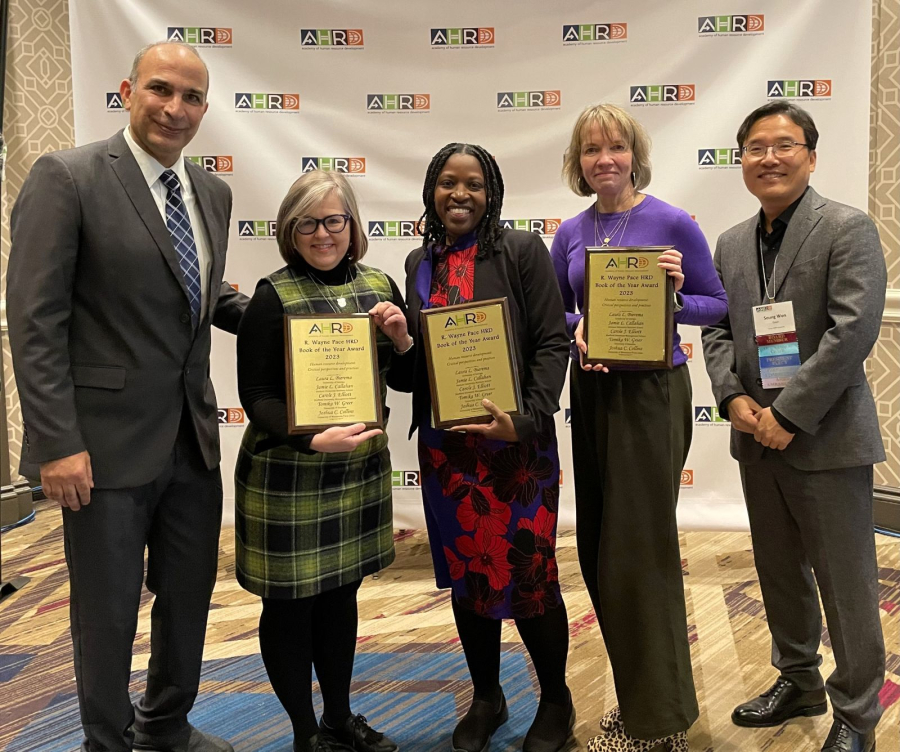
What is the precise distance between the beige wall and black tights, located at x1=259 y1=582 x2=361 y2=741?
3.37 m

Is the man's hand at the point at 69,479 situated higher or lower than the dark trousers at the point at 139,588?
higher

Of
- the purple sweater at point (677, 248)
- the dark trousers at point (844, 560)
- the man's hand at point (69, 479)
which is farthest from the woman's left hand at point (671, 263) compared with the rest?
the man's hand at point (69, 479)

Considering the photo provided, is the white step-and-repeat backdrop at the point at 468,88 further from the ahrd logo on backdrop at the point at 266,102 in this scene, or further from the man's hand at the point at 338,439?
the man's hand at the point at 338,439

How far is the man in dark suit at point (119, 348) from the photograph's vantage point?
1.88m

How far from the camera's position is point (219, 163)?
377cm

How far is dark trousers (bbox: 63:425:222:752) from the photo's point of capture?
6.59 ft

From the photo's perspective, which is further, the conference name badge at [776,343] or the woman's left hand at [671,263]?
the conference name badge at [776,343]

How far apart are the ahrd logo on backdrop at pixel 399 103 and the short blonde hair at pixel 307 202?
185 cm

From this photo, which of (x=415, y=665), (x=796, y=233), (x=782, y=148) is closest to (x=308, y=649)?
(x=415, y=665)

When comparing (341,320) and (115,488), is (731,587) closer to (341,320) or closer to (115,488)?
(341,320)

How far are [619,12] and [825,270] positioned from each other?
2.13 metres

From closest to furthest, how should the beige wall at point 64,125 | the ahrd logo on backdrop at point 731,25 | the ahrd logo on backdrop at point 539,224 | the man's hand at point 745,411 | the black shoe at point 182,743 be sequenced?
the man's hand at point 745,411 → the black shoe at point 182,743 → the ahrd logo on backdrop at point 731,25 → the ahrd logo on backdrop at point 539,224 → the beige wall at point 64,125

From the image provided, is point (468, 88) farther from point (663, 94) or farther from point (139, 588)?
point (139, 588)

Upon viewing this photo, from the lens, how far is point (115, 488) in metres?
1.99
